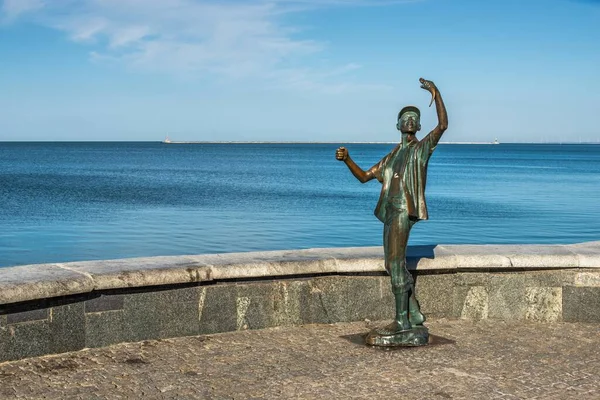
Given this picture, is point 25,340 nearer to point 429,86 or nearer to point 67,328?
point 67,328

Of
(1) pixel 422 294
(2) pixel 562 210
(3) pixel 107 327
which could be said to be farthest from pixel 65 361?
(2) pixel 562 210

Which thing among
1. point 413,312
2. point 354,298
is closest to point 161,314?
point 354,298

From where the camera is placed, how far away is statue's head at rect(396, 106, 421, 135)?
19.5ft

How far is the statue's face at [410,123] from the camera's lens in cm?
595

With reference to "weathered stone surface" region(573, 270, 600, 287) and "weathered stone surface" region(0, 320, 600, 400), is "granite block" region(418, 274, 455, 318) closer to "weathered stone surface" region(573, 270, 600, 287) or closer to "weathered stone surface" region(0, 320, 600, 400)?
"weathered stone surface" region(0, 320, 600, 400)

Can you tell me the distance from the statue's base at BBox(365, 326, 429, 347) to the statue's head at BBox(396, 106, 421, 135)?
1.41 m

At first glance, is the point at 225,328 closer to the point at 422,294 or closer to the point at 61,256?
the point at 422,294

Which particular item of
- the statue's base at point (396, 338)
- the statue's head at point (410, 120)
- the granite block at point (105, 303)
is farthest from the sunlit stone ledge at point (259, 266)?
the statue's head at point (410, 120)

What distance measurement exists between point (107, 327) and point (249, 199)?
3238 centimetres

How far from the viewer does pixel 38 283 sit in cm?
520

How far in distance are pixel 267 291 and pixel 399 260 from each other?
101cm

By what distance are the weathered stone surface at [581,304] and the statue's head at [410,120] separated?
6.20ft

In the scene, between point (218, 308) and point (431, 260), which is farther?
point (431, 260)

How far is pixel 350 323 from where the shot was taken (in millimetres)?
6418
